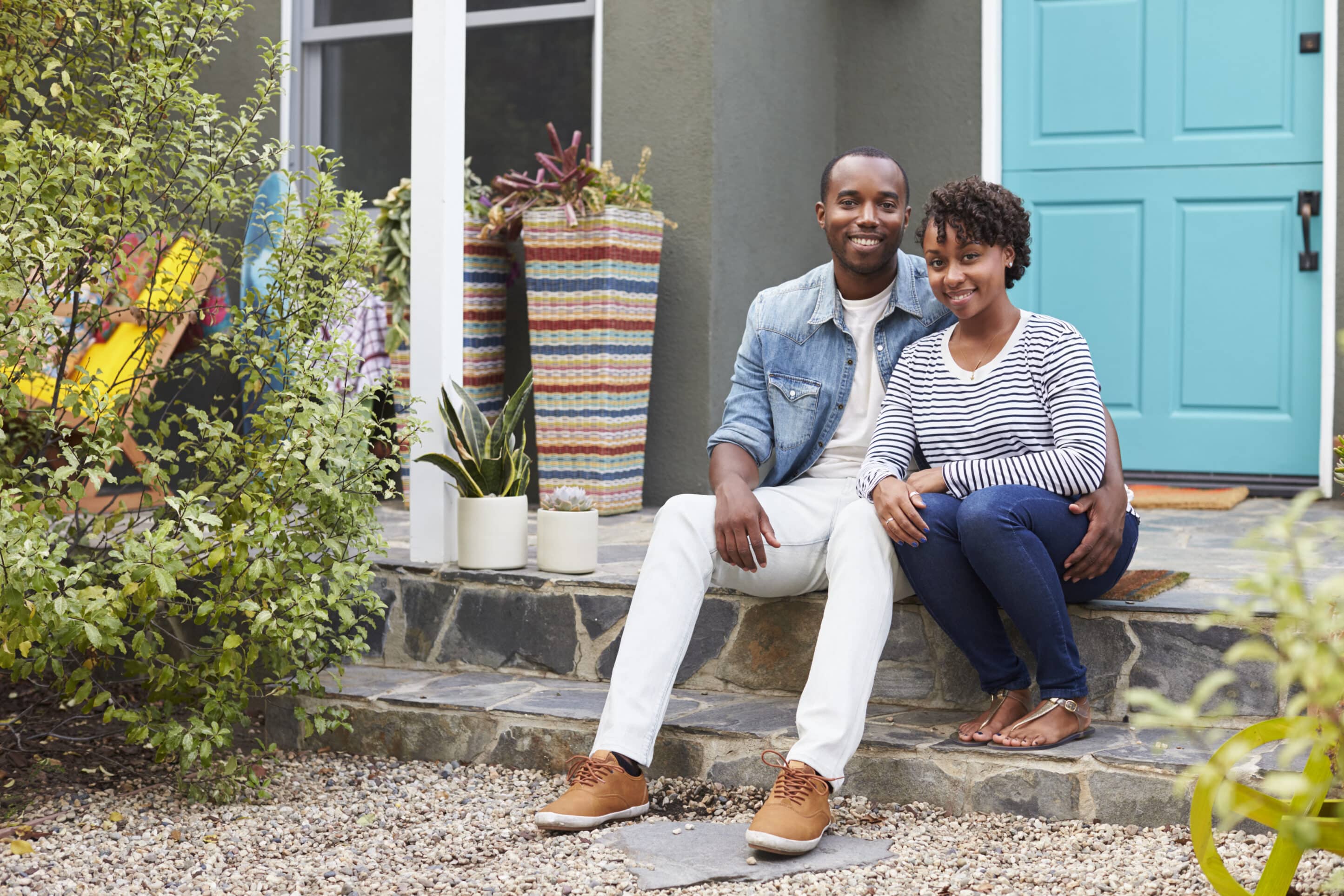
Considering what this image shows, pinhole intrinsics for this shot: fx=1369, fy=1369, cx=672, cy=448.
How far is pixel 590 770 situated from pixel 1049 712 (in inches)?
31.6

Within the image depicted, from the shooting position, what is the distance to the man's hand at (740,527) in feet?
8.06

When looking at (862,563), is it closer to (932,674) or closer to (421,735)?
(932,674)

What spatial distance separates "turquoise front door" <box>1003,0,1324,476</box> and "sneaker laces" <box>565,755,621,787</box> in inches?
105

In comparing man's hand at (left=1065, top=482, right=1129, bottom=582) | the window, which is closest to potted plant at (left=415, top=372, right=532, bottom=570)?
man's hand at (left=1065, top=482, right=1129, bottom=582)

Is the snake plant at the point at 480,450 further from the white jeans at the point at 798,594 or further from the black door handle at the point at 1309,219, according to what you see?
the black door handle at the point at 1309,219

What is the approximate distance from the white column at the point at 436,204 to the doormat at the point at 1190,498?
80.2 inches

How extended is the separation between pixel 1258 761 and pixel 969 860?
51 centimetres

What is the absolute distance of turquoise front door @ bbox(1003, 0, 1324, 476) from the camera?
421 centimetres

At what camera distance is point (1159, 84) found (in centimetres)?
435

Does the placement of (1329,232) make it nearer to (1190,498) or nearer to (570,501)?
(1190,498)

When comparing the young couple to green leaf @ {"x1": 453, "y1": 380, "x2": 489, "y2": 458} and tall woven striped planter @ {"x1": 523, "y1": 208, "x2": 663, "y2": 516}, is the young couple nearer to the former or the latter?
green leaf @ {"x1": 453, "y1": 380, "x2": 489, "y2": 458}

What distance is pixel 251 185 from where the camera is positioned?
270 centimetres

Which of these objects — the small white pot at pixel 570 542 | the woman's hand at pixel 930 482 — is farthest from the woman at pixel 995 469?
the small white pot at pixel 570 542

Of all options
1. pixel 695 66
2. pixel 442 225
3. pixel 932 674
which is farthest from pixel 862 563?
pixel 695 66
